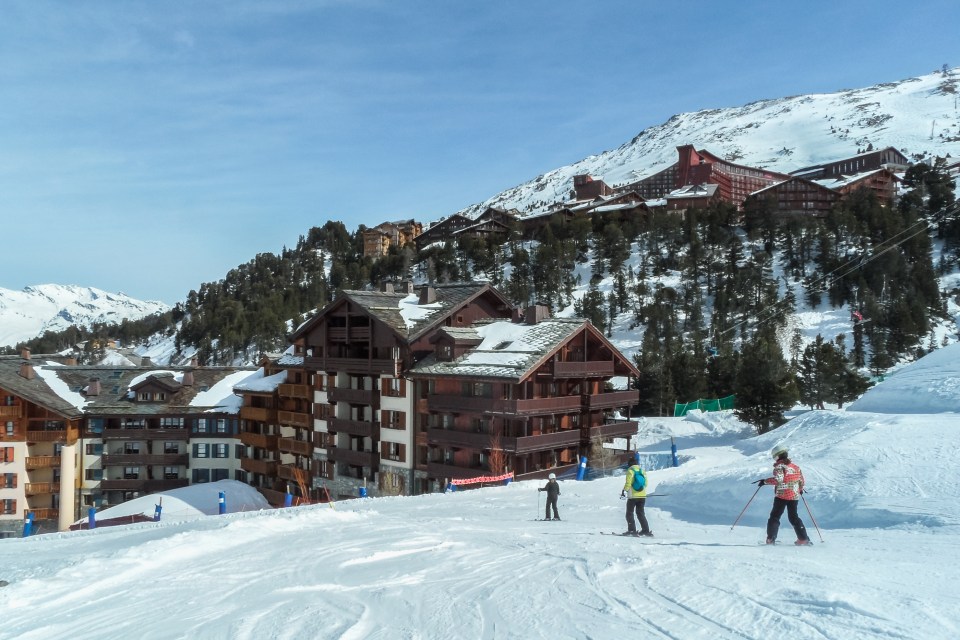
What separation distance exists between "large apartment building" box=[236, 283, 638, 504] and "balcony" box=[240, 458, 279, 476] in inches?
4.2

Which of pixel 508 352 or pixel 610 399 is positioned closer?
pixel 508 352

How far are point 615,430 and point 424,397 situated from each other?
33.5 feet

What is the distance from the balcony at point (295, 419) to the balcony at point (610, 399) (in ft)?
57.6

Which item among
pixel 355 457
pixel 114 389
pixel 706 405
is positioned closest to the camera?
pixel 355 457

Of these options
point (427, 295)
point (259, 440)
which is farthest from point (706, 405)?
point (259, 440)

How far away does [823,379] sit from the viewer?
4116 centimetres

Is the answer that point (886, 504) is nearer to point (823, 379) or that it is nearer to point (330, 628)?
point (330, 628)

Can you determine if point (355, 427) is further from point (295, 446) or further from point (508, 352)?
point (508, 352)

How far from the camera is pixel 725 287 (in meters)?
68.9

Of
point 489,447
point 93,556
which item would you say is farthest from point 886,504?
point 489,447

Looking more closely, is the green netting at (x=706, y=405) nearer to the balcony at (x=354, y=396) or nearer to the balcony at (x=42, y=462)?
the balcony at (x=354, y=396)

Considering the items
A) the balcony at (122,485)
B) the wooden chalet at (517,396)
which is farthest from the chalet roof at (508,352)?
the balcony at (122,485)

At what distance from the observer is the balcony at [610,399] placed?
36.6 metres

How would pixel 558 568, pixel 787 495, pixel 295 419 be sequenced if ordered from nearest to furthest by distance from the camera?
pixel 558 568 → pixel 787 495 → pixel 295 419
